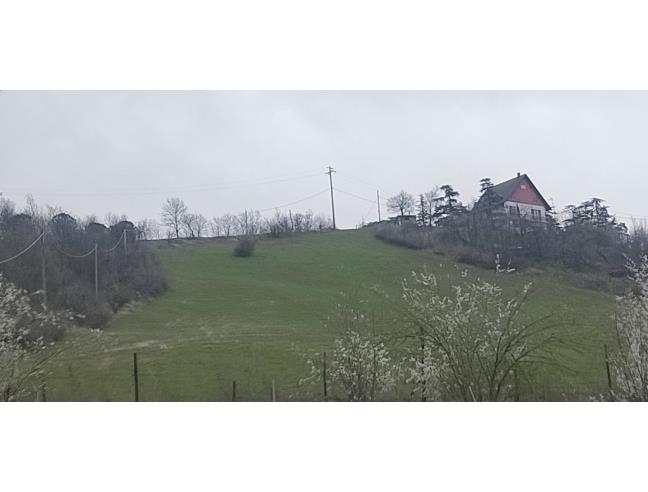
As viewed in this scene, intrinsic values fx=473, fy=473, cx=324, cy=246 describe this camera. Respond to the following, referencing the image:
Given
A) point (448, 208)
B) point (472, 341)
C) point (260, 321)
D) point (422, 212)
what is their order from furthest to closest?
point (260, 321) → point (422, 212) → point (448, 208) → point (472, 341)

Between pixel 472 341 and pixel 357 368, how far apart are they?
132cm

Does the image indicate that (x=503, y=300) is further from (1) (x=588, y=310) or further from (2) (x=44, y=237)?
(2) (x=44, y=237)

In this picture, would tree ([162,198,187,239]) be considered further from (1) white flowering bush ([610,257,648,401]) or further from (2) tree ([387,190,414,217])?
(1) white flowering bush ([610,257,648,401])

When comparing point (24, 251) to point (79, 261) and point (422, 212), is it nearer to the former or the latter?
point (79, 261)

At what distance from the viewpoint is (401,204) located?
7426mm

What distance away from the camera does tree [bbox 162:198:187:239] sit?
7.90 meters

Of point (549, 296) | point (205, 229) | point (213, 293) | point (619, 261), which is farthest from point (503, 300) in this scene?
point (205, 229)

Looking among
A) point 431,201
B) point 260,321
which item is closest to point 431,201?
point 431,201

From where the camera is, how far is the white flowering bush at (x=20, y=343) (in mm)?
5238

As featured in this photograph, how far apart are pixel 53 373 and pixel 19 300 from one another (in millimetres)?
969

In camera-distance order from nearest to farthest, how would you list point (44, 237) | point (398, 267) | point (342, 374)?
point (342, 374) → point (398, 267) → point (44, 237)

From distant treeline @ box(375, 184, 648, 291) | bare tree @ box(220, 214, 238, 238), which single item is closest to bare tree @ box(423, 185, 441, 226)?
distant treeline @ box(375, 184, 648, 291)

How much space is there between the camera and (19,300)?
18.7 ft

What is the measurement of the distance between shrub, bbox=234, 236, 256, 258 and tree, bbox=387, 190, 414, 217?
290 centimetres
